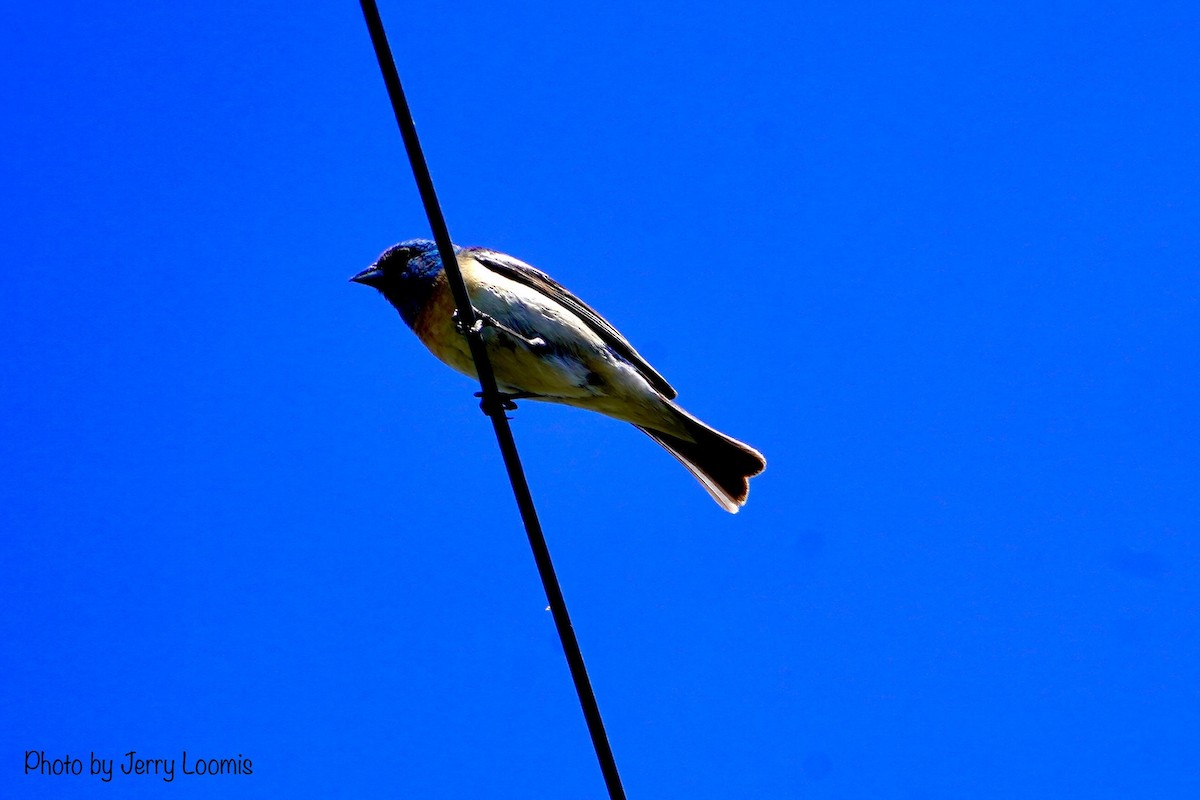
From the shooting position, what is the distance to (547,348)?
5723 millimetres

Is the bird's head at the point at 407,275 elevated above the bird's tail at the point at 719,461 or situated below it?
above

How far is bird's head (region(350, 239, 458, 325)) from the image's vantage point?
6.15m

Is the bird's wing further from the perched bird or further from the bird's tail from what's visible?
the bird's tail

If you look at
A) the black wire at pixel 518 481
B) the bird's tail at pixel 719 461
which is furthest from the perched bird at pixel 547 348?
the black wire at pixel 518 481

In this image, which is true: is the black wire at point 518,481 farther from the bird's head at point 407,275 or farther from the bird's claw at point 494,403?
the bird's head at point 407,275

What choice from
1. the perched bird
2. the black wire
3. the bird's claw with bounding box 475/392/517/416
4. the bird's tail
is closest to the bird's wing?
the perched bird

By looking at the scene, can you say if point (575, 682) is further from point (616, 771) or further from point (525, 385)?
point (525, 385)

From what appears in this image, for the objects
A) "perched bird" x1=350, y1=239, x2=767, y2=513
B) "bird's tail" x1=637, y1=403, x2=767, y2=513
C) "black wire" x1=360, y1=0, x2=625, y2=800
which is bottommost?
"black wire" x1=360, y1=0, x2=625, y2=800

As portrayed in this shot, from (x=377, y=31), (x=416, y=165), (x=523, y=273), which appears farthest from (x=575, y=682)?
(x=523, y=273)

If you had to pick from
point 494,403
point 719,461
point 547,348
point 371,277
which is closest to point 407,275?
point 371,277

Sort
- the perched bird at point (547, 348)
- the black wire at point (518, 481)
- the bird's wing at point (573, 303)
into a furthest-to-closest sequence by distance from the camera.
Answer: the bird's wing at point (573, 303)
the perched bird at point (547, 348)
the black wire at point (518, 481)

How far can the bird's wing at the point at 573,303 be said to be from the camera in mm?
6066

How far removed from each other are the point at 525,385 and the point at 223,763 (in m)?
4.29

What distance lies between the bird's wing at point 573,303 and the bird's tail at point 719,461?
249 mm
